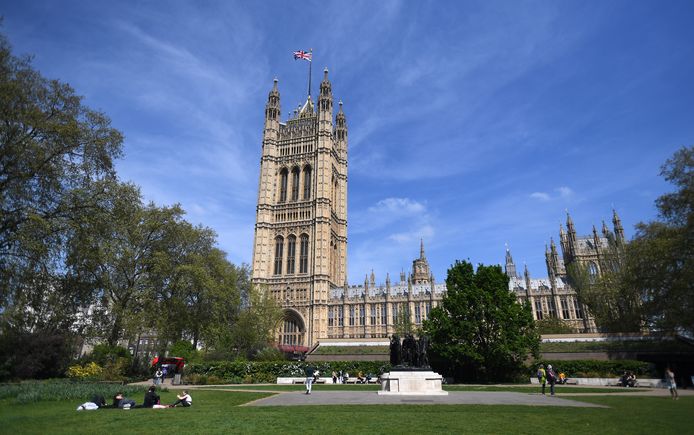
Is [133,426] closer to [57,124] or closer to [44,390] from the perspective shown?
[44,390]

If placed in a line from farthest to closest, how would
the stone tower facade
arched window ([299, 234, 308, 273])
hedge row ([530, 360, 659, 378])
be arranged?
arched window ([299, 234, 308, 273]), the stone tower facade, hedge row ([530, 360, 659, 378])

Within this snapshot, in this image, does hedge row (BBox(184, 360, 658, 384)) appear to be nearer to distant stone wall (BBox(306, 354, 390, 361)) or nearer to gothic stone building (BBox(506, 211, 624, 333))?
distant stone wall (BBox(306, 354, 390, 361))

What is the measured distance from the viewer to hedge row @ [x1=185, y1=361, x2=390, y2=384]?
102 ft

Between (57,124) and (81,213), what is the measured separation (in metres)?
4.57

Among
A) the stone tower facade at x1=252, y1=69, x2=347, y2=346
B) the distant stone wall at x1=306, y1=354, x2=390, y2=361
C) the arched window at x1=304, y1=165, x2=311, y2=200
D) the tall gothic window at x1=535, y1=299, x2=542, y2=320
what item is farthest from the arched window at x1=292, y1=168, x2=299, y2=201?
the tall gothic window at x1=535, y1=299, x2=542, y2=320

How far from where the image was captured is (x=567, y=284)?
219 feet

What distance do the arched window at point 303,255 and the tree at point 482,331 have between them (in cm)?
4052

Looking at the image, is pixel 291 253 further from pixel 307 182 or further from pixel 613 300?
pixel 613 300

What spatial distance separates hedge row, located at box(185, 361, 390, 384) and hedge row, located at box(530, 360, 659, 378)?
1313 cm

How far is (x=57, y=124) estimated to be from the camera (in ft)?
67.6

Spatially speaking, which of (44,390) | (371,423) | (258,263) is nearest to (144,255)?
(44,390)

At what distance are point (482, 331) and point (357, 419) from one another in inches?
871

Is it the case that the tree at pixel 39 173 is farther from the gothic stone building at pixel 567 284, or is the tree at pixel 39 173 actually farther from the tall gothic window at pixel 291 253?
the gothic stone building at pixel 567 284

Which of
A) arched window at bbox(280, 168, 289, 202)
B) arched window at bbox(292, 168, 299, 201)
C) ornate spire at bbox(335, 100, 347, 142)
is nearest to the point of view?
arched window at bbox(292, 168, 299, 201)
